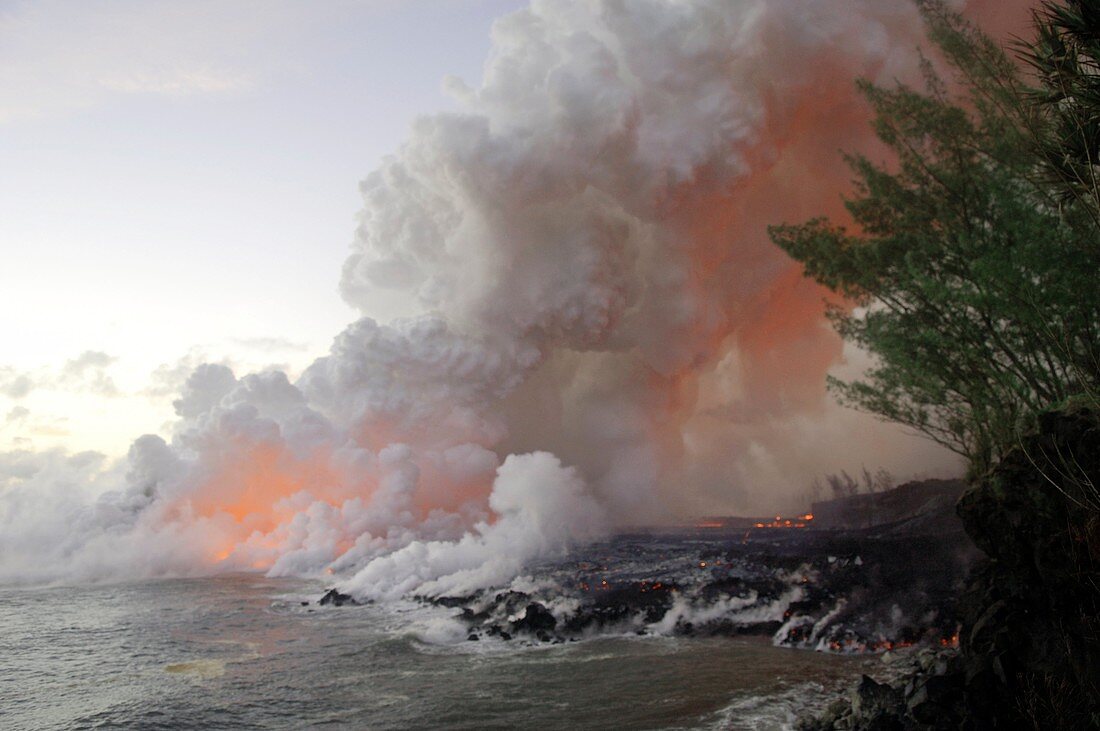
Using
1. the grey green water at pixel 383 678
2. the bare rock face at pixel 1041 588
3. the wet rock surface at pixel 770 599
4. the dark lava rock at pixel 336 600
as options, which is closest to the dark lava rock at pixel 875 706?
the bare rock face at pixel 1041 588

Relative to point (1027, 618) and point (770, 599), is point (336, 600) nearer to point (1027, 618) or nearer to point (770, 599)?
point (770, 599)

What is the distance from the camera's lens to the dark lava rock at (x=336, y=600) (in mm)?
53531

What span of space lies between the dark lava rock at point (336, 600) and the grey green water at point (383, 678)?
457cm

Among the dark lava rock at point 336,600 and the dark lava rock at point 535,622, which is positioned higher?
the dark lava rock at point 336,600

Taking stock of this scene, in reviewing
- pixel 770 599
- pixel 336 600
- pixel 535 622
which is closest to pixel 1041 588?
pixel 770 599

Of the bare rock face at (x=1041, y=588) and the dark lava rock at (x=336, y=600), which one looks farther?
the dark lava rock at (x=336, y=600)

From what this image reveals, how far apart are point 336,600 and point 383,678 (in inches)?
952

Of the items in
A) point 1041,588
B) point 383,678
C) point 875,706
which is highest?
point 1041,588

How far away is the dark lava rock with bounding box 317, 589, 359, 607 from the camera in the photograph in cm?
5353

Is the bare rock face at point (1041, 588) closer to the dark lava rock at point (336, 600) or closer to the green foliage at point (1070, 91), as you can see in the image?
the green foliage at point (1070, 91)

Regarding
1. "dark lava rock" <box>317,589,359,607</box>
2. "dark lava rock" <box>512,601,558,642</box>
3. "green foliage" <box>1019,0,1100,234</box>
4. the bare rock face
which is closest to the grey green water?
"dark lava rock" <box>512,601,558,642</box>

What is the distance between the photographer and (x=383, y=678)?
1251 inches

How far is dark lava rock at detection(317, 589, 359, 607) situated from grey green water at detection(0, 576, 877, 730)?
4.57 metres

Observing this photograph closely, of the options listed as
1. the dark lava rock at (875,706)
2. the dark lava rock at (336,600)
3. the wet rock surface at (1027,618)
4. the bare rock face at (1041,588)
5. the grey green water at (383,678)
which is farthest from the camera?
the dark lava rock at (336,600)
